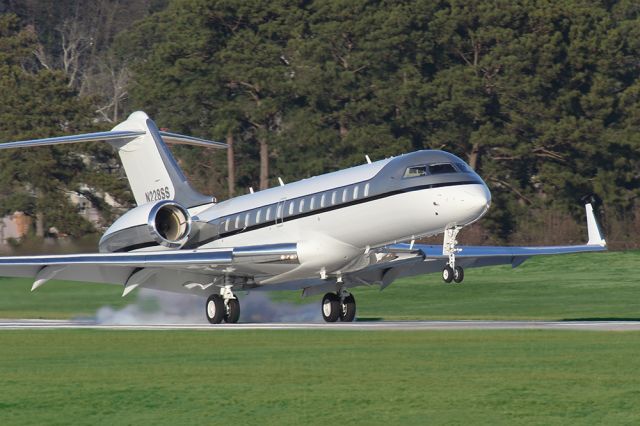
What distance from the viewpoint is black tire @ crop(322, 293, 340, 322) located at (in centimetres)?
2842

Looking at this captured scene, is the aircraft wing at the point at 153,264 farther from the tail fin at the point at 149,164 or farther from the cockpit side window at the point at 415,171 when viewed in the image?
the tail fin at the point at 149,164

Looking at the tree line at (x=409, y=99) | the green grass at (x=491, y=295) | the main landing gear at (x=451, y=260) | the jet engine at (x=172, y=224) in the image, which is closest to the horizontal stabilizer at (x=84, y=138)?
the jet engine at (x=172, y=224)

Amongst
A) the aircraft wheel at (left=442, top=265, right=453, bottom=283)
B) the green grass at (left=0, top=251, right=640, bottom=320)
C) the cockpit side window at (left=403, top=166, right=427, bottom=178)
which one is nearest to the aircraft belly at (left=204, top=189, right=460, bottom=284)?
the cockpit side window at (left=403, top=166, right=427, bottom=178)

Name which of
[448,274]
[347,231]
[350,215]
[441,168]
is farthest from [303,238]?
[448,274]

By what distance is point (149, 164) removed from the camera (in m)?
31.1

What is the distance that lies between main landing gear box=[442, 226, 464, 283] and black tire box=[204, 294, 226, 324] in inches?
224

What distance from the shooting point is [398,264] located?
27094mm

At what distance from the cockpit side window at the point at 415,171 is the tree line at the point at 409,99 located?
2924 cm

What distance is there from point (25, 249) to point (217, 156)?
1068 inches

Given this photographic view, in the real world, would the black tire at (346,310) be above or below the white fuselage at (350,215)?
below

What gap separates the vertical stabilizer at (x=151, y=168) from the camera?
100 feet

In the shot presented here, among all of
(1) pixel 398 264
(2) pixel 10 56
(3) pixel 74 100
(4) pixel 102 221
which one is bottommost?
(1) pixel 398 264
